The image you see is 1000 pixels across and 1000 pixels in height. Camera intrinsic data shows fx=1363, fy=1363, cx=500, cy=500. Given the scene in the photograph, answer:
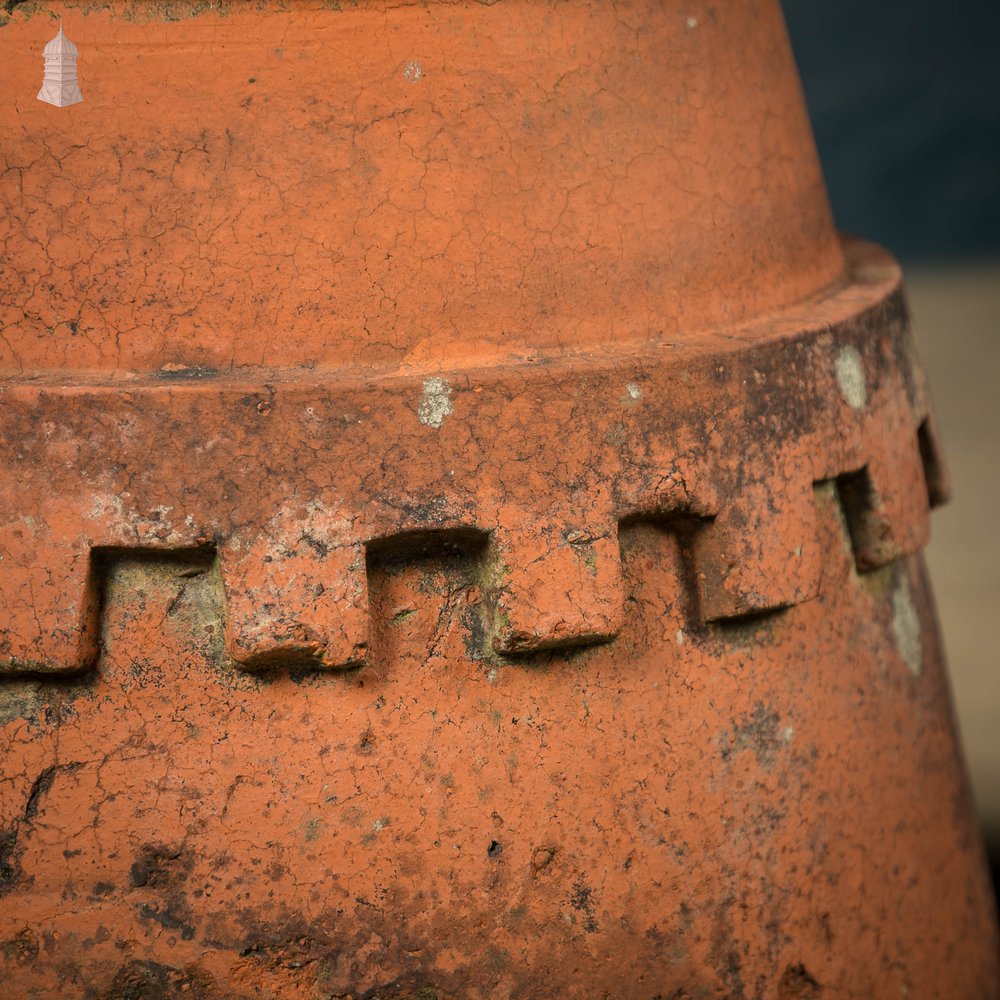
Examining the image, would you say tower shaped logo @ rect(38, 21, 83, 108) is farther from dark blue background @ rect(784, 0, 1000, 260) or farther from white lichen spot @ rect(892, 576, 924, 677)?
dark blue background @ rect(784, 0, 1000, 260)

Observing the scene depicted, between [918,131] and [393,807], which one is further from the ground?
[918,131]

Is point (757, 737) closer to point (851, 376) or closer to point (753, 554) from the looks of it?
point (753, 554)

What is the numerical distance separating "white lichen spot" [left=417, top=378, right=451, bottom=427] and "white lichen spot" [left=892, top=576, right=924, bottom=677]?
25.9 inches

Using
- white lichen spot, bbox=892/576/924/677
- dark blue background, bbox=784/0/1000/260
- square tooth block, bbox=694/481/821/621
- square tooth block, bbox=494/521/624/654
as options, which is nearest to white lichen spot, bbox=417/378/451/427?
square tooth block, bbox=494/521/624/654

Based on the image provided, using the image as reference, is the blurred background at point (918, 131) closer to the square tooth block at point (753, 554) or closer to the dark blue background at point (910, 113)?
the dark blue background at point (910, 113)

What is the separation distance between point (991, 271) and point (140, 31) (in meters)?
6.91

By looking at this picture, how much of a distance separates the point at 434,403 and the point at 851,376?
0.50 metres

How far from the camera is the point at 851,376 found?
4.91 ft

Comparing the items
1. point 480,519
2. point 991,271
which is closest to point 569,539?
point 480,519

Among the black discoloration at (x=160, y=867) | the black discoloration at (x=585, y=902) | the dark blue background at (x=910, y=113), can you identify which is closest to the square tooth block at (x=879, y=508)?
the black discoloration at (x=585, y=902)

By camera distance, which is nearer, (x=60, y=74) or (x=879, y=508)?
(x=60, y=74)

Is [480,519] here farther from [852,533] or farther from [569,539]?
[852,533]

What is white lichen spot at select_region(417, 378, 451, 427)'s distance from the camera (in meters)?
1.27

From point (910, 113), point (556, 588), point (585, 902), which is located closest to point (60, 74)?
point (556, 588)
